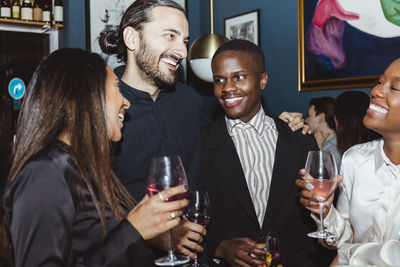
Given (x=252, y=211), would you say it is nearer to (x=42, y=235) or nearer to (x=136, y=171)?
(x=136, y=171)

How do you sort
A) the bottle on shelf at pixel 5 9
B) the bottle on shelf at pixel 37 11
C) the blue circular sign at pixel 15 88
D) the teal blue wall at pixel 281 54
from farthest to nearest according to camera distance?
the blue circular sign at pixel 15 88 < the bottle on shelf at pixel 37 11 < the bottle on shelf at pixel 5 9 < the teal blue wall at pixel 281 54

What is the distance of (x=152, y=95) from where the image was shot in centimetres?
205

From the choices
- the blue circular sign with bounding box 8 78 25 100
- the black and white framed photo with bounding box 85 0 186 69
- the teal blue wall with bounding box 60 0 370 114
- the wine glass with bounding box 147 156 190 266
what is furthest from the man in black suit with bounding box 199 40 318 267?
the blue circular sign with bounding box 8 78 25 100

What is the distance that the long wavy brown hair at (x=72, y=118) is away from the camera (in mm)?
1098

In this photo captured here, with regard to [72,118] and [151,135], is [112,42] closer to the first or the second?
[151,135]

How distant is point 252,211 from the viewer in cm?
189

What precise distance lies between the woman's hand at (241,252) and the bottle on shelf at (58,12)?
11.8 feet

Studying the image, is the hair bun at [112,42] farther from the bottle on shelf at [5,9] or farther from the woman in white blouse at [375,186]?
the bottle on shelf at [5,9]

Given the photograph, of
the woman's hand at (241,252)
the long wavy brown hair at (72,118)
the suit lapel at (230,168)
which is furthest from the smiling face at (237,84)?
the long wavy brown hair at (72,118)

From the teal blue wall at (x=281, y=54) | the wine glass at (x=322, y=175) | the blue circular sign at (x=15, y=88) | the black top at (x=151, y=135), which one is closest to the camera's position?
the wine glass at (x=322, y=175)

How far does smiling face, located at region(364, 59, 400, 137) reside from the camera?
144 centimetres

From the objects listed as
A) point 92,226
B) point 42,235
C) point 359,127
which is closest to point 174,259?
point 92,226

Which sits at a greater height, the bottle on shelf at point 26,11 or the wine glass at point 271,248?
the bottle on shelf at point 26,11

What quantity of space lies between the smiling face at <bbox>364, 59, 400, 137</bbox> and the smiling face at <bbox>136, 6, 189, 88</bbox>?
0.93 meters
